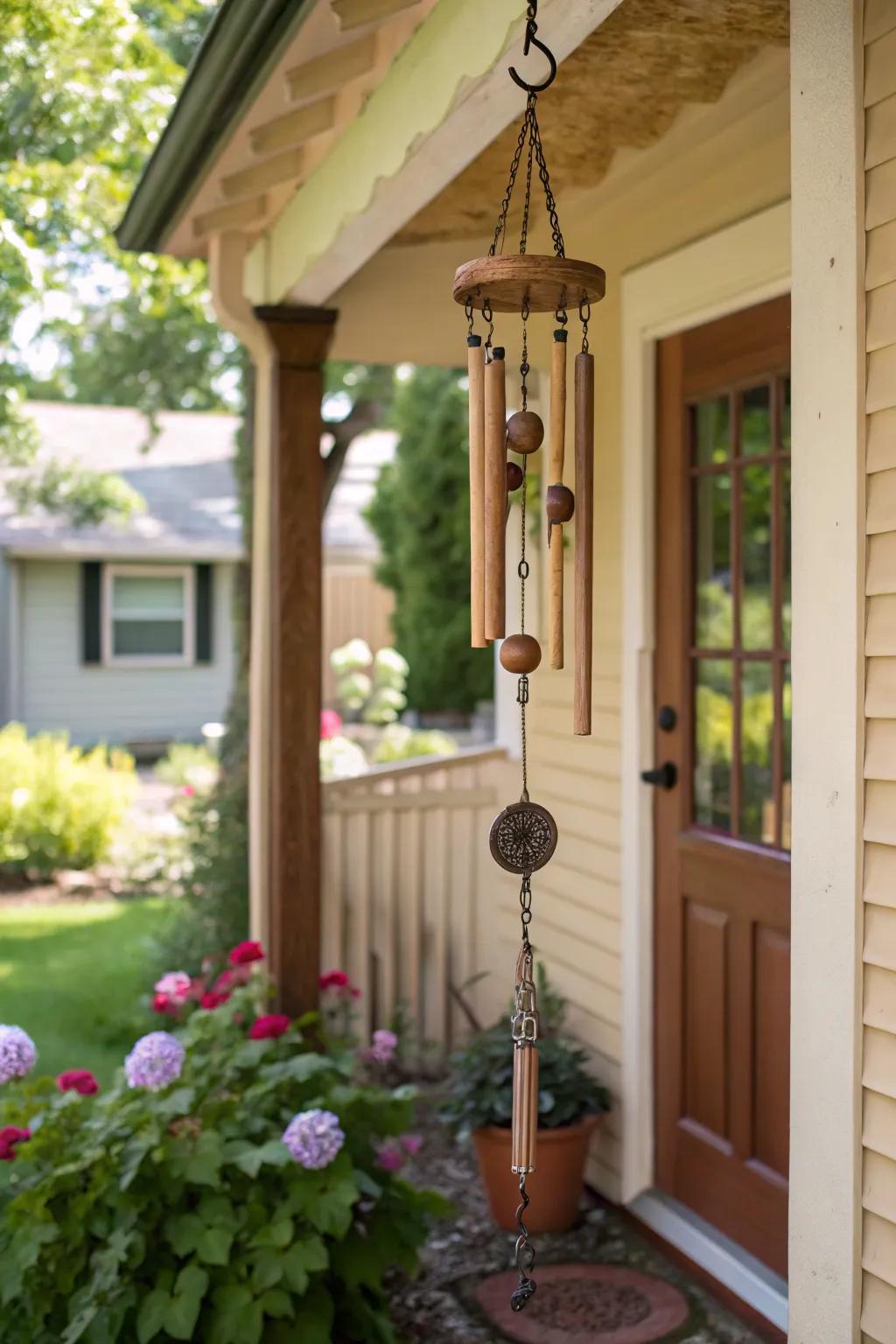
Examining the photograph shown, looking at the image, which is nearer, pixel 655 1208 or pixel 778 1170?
pixel 778 1170

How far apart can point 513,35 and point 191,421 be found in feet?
53.5

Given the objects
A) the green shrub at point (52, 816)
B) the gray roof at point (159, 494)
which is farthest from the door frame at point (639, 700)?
the gray roof at point (159, 494)

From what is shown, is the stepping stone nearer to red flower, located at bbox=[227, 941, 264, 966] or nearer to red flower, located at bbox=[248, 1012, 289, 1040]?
red flower, located at bbox=[248, 1012, 289, 1040]

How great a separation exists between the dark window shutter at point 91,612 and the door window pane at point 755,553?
11.7m

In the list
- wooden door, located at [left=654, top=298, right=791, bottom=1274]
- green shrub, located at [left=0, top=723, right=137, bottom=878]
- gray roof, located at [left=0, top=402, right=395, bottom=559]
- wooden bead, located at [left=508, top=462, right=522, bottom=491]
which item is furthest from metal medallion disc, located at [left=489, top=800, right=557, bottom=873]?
gray roof, located at [left=0, top=402, right=395, bottom=559]

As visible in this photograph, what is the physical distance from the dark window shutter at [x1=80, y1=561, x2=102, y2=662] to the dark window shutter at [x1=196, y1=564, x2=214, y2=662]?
1.05 metres

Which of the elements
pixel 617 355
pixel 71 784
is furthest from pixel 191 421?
pixel 617 355

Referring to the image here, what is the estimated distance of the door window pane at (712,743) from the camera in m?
3.46

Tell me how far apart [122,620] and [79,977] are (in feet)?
28.5

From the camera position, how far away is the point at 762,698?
3.34m

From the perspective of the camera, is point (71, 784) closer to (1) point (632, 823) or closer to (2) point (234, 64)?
(1) point (632, 823)

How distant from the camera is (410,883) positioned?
5.12 m

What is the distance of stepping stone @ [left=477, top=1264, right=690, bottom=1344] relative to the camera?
10.4ft

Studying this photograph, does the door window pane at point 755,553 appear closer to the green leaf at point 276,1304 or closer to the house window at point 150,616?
the green leaf at point 276,1304
